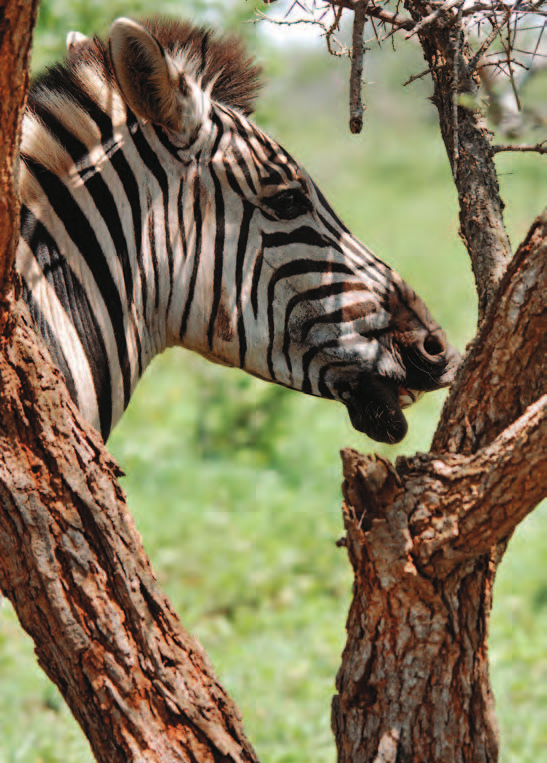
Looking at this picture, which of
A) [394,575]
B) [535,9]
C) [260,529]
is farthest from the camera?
[260,529]

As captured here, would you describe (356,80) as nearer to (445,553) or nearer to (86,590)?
(445,553)

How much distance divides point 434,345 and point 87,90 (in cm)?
128

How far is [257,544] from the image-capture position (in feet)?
22.6

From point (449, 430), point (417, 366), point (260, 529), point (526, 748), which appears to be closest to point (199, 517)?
point (260, 529)

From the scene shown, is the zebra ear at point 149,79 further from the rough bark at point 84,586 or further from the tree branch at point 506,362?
the tree branch at point 506,362

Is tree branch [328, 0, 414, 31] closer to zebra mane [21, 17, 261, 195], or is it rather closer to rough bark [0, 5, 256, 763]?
zebra mane [21, 17, 261, 195]

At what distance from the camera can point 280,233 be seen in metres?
2.81

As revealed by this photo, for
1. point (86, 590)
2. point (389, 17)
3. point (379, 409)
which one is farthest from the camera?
point (379, 409)

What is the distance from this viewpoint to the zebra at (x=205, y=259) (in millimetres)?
2648

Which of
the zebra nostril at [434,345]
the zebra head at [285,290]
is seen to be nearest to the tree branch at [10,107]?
the zebra head at [285,290]

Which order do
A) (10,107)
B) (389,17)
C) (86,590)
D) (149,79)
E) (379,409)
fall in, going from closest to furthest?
(10,107), (86,590), (389,17), (149,79), (379,409)

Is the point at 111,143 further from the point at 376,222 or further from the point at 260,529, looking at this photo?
the point at 376,222

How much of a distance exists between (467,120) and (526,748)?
3261 millimetres

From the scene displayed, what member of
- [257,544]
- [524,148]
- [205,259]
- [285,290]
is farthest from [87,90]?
[257,544]
